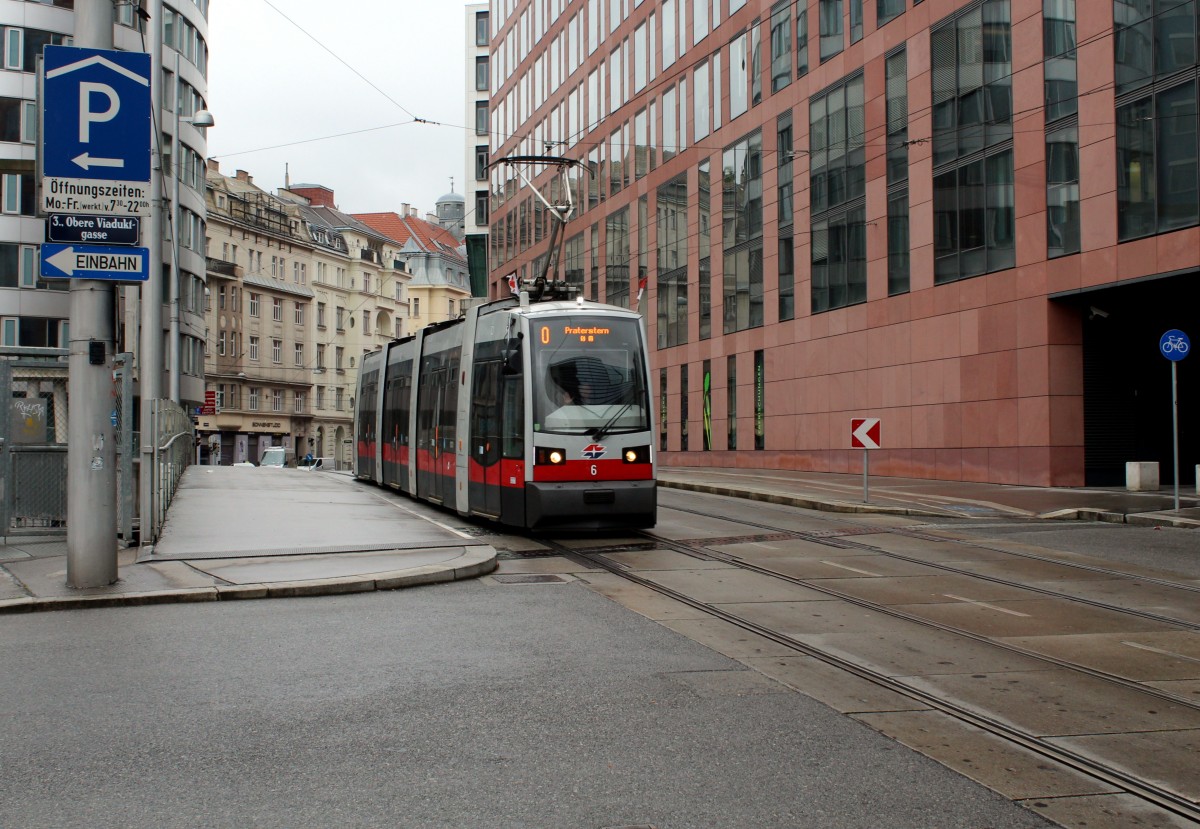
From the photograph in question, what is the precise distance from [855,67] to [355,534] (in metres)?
23.4

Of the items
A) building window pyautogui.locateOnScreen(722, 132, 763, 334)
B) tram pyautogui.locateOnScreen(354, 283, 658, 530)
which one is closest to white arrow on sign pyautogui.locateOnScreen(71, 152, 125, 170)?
tram pyautogui.locateOnScreen(354, 283, 658, 530)

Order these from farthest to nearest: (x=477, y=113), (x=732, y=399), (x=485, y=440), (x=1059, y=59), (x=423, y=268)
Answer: (x=423, y=268), (x=477, y=113), (x=732, y=399), (x=1059, y=59), (x=485, y=440)

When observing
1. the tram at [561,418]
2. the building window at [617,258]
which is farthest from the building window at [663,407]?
the tram at [561,418]

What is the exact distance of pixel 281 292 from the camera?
8425 cm

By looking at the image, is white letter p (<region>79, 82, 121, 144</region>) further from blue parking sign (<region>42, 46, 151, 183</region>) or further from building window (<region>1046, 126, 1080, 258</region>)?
building window (<region>1046, 126, 1080, 258</region>)

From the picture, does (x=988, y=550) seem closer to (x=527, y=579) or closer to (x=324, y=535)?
(x=527, y=579)

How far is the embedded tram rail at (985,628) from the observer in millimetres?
5723

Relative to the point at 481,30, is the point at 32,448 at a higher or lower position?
lower

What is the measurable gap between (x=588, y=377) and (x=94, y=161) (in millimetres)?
Answer: 6774

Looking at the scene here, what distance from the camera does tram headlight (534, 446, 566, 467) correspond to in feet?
48.8

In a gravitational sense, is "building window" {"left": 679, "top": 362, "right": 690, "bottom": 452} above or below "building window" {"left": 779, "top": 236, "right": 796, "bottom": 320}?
below

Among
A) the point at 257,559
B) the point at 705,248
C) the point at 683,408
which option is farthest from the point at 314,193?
the point at 257,559

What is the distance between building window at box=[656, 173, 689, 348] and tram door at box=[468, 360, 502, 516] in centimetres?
2858

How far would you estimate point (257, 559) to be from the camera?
1236cm
